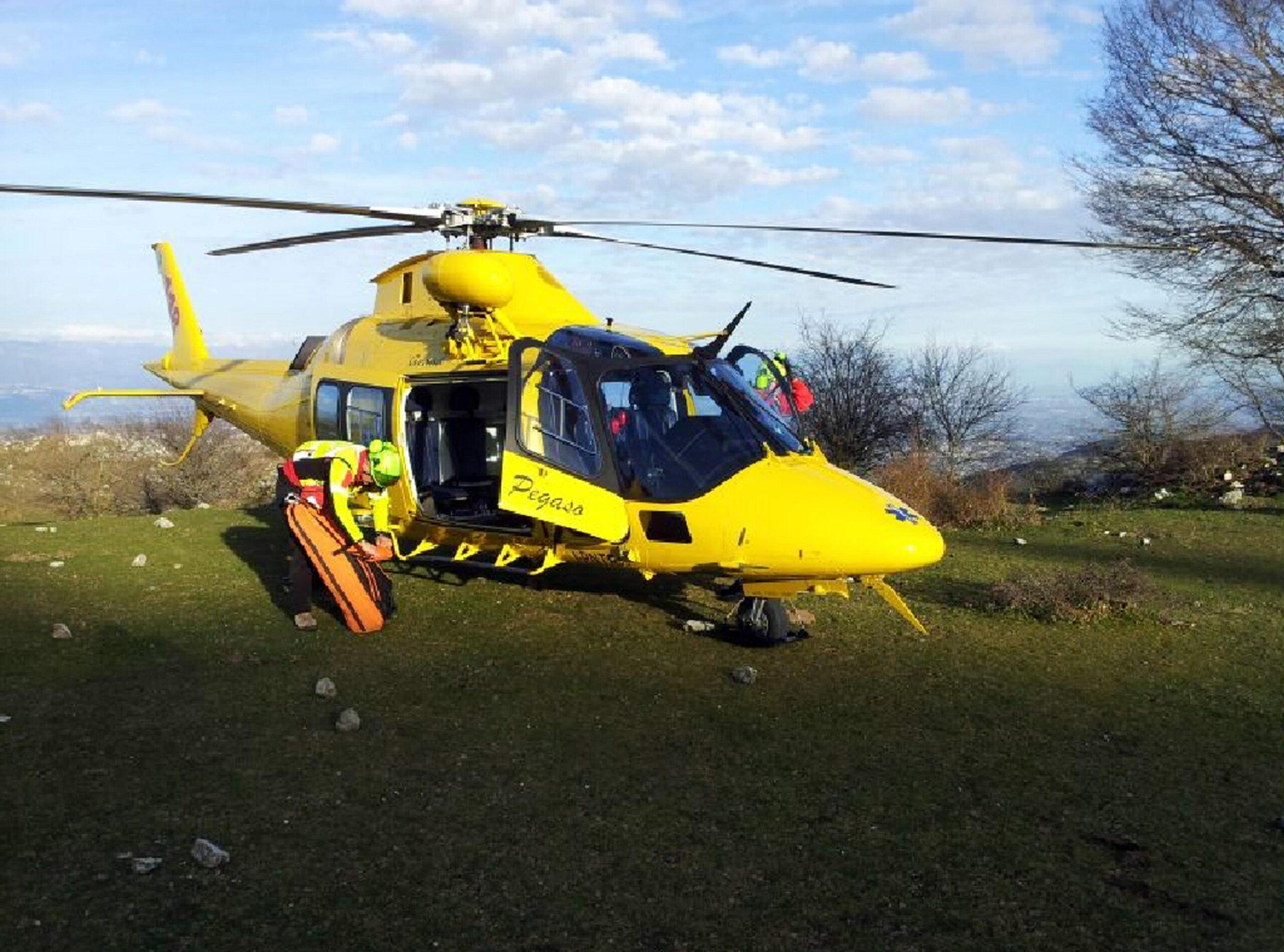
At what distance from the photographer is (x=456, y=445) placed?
9289 mm

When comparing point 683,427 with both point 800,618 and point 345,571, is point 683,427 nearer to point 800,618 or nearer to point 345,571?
point 800,618

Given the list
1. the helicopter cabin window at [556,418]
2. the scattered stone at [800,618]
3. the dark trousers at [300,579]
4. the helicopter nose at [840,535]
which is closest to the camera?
the helicopter nose at [840,535]

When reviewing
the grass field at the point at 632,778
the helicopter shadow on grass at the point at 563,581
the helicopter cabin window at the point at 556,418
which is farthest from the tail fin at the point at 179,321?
the helicopter cabin window at the point at 556,418

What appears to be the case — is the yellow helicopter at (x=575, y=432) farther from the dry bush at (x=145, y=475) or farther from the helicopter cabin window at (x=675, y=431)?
the dry bush at (x=145, y=475)

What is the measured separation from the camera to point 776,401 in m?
8.34

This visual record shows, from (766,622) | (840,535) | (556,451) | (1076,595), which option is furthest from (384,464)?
(1076,595)

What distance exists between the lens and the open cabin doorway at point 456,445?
8781 mm

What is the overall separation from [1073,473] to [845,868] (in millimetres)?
15839

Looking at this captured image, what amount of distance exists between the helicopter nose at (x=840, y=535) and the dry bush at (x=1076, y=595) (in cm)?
225

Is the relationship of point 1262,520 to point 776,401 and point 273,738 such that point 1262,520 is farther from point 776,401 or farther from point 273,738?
point 273,738

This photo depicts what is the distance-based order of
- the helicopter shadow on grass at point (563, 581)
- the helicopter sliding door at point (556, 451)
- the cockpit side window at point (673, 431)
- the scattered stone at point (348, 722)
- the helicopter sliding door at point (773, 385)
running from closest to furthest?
the scattered stone at point (348, 722) < the cockpit side window at point (673, 431) < the helicopter sliding door at point (556, 451) < the helicopter sliding door at point (773, 385) < the helicopter shadow on grass at point (563, 581)

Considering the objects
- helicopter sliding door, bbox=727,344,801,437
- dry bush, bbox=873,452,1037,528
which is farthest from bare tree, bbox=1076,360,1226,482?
helicopter sliding door, bbox=727,344,801,437

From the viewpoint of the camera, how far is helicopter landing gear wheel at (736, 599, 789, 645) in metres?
7.27

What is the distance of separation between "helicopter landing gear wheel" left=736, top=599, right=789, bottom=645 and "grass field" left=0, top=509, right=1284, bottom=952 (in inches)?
6.5
